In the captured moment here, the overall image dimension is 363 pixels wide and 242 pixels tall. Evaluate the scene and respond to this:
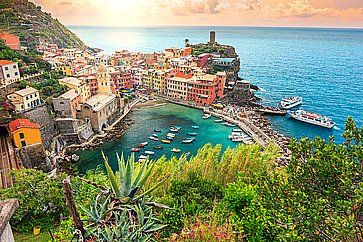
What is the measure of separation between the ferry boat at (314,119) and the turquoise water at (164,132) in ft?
26.7

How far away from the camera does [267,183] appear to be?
5098mm

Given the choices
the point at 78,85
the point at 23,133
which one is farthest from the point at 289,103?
the point at 23,133

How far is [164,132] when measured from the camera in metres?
27.1

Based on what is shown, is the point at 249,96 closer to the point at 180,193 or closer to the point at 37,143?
the point at 37,143

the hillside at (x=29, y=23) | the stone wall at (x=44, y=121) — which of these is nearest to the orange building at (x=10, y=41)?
the hillside at (x=29, y=23)

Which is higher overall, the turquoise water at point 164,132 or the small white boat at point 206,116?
the small white boat at point 206,116

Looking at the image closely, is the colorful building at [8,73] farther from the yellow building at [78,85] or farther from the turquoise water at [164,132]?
the turquoise water at [164,132]

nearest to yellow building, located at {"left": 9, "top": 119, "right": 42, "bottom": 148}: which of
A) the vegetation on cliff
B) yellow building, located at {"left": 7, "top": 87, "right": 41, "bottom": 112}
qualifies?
yellow building, located at {"left": 7, "top": 87, "right": 41, "bottom": 112}

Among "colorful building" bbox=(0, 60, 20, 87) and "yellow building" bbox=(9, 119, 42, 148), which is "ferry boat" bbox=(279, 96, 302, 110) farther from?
"colorful building" bbox=(0, 60, 20, 87)

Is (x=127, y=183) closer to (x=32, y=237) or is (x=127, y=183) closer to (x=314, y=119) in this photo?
(x=32, y=237)

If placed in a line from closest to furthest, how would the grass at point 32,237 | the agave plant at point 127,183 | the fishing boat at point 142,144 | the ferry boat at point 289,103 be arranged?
the agave plant at point 127,183
the grass at point 32,237
the fishing boat at point 142,144
the ferry boat at point 289,103

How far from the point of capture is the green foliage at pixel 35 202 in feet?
32.0

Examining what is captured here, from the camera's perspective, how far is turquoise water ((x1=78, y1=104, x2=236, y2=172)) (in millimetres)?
23089

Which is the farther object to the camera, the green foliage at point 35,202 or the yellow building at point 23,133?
the yellow building at point 23,133
